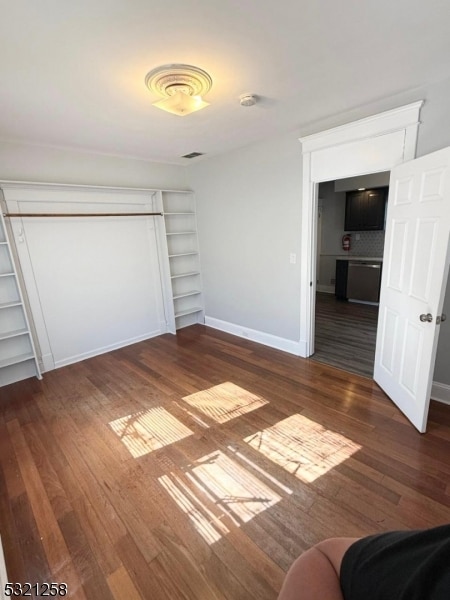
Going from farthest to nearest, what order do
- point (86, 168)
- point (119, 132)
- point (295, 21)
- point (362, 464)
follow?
Result: point (86, 168) → point (119, 132) → point (362, 464) → point (295, 21)

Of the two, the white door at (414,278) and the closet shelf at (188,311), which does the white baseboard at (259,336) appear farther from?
the white door at (414,278)

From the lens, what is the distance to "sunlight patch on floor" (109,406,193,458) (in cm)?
220

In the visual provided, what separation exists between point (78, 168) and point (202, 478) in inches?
141

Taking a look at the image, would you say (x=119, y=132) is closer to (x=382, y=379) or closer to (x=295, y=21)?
(x=295, y=21)

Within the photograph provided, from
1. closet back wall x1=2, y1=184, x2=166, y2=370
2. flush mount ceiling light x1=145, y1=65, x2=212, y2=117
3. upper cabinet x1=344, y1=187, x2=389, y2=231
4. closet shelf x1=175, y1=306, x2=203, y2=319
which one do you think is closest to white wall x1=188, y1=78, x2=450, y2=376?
closet shelf x1=175, y1=306, x2=203, y2=319

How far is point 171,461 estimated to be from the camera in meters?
2.04

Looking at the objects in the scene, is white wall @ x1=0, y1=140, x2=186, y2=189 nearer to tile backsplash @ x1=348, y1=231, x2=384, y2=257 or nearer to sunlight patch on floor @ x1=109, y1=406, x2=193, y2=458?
sunlight patch on floor @ x1=109, y1=406, x2=193, y2=458

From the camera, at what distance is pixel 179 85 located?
189 centimetres

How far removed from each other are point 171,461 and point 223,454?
0.38 metres

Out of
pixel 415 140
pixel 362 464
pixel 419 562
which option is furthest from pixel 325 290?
pixel 419 562

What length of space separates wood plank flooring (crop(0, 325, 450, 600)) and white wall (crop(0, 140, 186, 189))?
2413 mm

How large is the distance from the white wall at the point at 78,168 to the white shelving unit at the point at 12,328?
643 millimetres

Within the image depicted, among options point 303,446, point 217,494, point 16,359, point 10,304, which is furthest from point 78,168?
point 303,446

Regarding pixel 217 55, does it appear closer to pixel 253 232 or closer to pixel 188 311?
pixel 253 232
